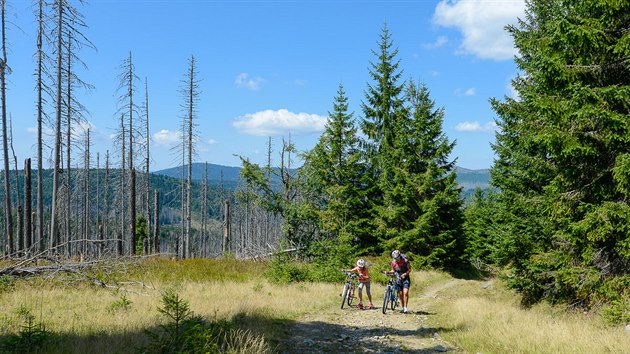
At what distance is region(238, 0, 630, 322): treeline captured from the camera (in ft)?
33.3

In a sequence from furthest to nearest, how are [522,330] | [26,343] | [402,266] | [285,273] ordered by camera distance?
[285,273]
[402,266]
[522,330]
[26,343]

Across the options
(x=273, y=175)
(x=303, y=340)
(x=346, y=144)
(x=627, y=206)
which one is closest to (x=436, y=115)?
(x=346, y=144)

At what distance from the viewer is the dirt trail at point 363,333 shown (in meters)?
9.00

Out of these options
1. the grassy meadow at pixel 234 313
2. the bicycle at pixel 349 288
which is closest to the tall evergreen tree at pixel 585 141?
the grassy meadow at pixel 234 313

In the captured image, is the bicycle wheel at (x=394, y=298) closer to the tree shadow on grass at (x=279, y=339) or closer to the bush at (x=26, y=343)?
the tree shadow on grass at (x=279, y=339)

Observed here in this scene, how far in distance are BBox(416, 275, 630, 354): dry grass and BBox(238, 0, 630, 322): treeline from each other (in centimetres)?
85

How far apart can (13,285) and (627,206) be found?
654 inches

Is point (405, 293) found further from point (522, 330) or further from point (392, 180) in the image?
point (392, 180)

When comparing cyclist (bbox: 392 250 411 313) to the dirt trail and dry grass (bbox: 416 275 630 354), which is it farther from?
dry grass (bbox: 416 275 630 354)

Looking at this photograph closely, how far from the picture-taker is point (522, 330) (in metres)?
9.26

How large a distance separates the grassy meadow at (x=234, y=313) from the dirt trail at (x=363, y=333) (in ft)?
1.12

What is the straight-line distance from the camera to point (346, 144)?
28.6m

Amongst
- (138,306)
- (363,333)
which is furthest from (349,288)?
(138,306)

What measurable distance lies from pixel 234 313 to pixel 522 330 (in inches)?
269
